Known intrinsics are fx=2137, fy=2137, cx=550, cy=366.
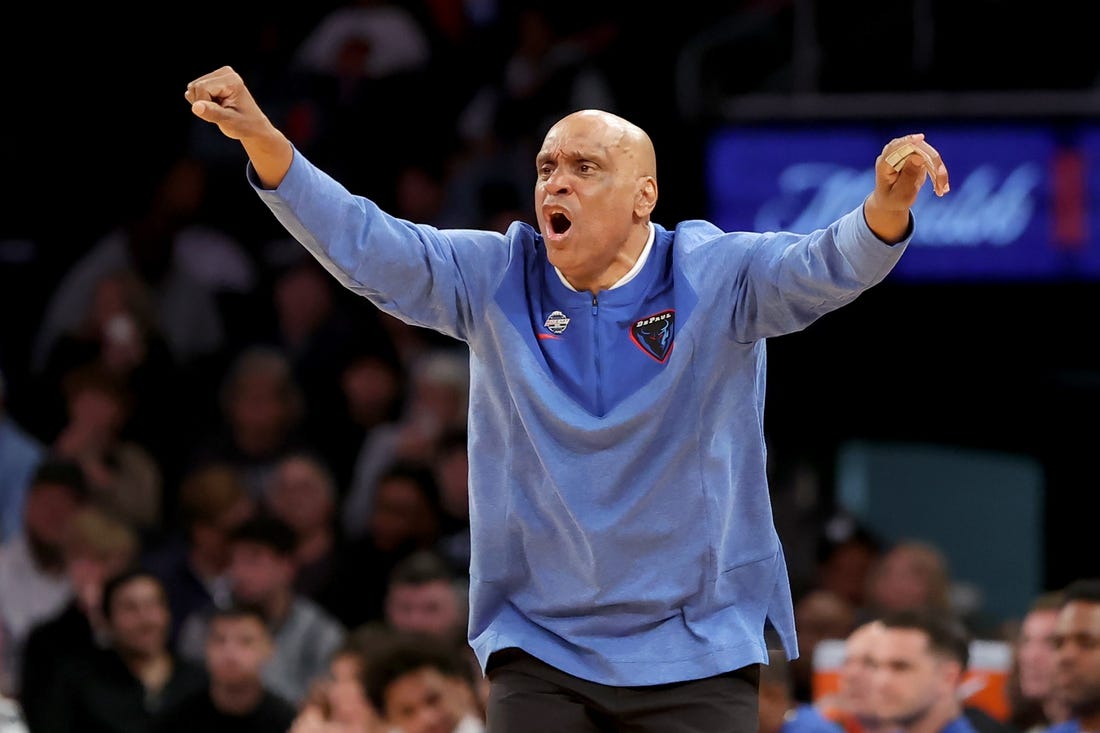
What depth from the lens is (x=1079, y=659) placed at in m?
6.01

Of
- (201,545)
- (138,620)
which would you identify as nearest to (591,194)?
(138,620)

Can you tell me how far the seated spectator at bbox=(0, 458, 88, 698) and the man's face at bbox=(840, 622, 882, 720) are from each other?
3.37 meters

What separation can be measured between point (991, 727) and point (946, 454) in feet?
17.0

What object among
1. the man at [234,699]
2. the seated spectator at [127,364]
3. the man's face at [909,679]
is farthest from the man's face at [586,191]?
the seated spectator at [127,364]

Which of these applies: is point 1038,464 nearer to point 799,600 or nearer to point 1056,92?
point 1056,92

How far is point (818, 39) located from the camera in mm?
9844

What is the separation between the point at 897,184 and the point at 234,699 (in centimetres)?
422

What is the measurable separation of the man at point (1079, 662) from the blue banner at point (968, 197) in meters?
3.11

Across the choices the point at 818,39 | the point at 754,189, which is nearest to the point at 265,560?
the point at 754,189

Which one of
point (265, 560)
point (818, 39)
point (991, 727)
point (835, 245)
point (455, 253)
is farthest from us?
point (818, 39)

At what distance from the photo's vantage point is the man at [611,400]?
3545 millimetres

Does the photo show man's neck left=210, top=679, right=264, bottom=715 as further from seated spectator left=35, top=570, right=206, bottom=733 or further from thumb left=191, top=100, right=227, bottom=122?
thumb left=191, top=100, right=227, bottom=122

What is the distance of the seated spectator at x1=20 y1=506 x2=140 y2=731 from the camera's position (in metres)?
7.58

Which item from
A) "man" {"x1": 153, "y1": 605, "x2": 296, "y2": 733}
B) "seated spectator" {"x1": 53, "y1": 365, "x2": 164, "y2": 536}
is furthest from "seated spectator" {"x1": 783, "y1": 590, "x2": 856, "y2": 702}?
"seated spectator" {"x1": 53, "y1": 365, "x2": 164, "y2": 536}
